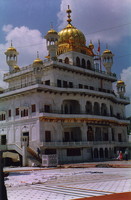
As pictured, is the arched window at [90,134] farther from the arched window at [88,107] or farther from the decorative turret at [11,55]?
the decorative turret at [11,55]

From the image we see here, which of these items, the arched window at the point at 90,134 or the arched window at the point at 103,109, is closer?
the arched window at the point at 90,134

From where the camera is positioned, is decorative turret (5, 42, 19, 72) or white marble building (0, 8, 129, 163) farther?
Result: decorative turret (5, 42, 19, 72)

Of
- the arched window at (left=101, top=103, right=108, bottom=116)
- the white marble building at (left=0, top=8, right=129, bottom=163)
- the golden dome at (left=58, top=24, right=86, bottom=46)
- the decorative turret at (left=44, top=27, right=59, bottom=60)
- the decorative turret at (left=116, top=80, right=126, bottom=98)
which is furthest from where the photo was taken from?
the decorative turret at (left=116, top=80, right=126, bottom=98)

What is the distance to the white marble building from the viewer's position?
1519 inches

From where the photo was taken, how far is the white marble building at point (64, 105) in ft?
127

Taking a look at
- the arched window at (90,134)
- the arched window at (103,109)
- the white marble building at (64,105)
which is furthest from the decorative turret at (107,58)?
the arched window at (90,134)

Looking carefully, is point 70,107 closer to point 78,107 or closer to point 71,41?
point 78,107

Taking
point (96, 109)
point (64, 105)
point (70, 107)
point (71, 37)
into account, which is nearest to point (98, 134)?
point (96, 109)

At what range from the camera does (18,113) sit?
41156mm

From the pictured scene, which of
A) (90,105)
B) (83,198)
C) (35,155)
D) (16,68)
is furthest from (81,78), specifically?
(83,198)

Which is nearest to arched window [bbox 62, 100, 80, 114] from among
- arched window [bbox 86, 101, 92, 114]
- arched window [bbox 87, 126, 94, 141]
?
arched window [bbox 86, 101, 92, 114]

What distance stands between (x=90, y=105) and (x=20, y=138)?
13.3m

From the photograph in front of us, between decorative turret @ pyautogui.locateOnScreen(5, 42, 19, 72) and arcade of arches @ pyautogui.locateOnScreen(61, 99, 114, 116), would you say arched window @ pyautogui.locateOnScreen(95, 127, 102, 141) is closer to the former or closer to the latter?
arcade of arches @ pyautogui.locateOnScreen(61, 99, 114, 116)

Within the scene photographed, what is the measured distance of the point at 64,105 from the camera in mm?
43562
